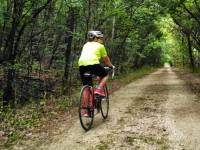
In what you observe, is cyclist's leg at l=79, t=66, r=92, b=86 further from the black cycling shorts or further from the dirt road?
the dirt road

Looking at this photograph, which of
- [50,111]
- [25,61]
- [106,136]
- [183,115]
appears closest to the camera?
[106,136]

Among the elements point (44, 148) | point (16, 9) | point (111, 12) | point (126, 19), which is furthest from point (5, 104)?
point (126, 19)

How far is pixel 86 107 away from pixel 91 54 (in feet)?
4.08

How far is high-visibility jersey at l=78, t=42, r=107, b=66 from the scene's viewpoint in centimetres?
873

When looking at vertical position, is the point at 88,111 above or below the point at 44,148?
above

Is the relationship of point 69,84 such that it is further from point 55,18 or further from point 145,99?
point 145,99

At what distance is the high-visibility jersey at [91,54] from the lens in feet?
28.6

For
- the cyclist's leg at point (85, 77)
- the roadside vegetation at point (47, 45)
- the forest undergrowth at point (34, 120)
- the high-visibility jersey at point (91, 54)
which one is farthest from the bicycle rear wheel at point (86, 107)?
the roadside vegetation at point (47, 45)

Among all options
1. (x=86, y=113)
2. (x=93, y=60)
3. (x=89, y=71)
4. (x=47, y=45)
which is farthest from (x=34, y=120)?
(x=47, y=45)

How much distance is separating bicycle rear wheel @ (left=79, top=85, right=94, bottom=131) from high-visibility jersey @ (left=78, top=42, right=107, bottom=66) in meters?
0.58

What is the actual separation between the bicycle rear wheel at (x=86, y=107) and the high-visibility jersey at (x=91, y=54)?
58 cm

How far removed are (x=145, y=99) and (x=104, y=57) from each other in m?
5.34

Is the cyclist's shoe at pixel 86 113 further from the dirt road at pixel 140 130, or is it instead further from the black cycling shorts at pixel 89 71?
the black cycling shorts at pixel 89 71

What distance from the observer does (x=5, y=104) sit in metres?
12.9
